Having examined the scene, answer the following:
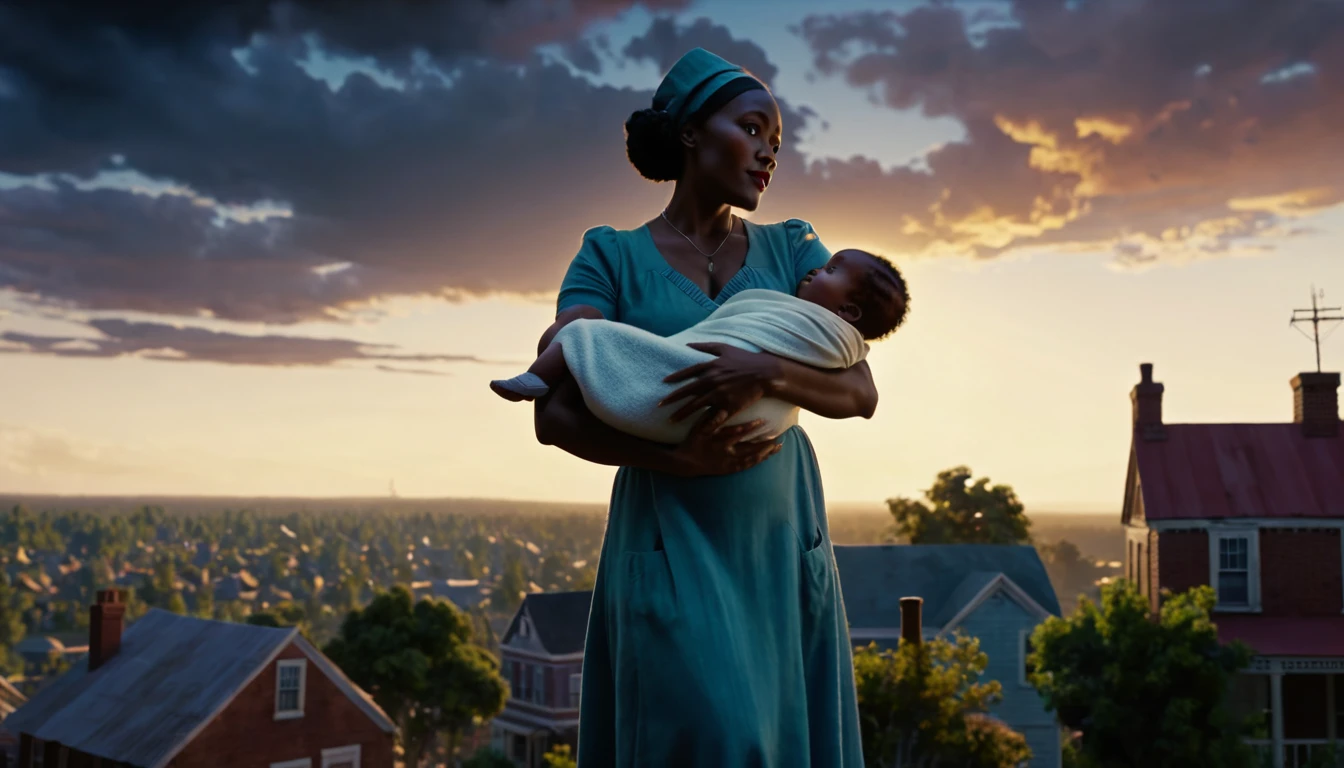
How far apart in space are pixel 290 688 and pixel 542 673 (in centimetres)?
1798

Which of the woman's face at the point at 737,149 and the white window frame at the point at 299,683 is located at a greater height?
the woman's face at the point at 737,149

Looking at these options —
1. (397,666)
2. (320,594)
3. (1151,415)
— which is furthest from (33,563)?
(1151,415)

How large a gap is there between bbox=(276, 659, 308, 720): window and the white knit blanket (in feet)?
83.2

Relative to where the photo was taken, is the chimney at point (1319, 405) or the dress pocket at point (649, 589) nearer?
the dress pocket at point (649, 589)

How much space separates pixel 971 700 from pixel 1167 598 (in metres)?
7.54

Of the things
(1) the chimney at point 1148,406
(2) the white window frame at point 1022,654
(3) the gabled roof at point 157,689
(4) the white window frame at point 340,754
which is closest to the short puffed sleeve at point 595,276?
(3) the gabled roof at point 157,689

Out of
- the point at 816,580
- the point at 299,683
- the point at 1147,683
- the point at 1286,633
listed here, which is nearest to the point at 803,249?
the point at 816,580

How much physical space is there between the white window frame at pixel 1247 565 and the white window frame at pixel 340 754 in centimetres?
1917

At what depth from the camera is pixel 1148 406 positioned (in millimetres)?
30203

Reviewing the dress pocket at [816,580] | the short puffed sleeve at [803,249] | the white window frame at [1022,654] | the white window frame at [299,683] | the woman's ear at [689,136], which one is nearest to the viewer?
the dress pocket at [816,580]

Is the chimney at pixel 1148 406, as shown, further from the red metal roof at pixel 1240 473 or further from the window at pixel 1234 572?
the window at pixel 1234 572

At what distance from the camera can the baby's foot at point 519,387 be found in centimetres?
346

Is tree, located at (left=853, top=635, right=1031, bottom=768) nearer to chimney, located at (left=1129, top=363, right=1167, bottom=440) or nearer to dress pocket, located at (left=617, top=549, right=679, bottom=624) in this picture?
chimney, located at (left=1129, top=363, right=1167, bottom=440)

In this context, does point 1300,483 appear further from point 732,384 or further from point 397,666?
point 732,384
